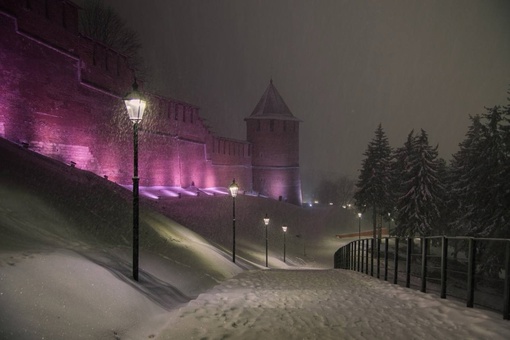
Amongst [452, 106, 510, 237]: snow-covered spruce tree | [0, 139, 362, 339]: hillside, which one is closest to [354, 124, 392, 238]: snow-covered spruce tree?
[452, 106, 510, 237]: snow-covered spruce tree

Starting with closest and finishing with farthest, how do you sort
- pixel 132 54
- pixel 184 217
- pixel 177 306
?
1. pixel 177 306
2. pixel 184 217
3. pixel 132 54

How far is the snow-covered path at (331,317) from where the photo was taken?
437 centimetres

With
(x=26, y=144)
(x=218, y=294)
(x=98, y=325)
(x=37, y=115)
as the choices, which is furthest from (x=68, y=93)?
(x=98, y=325)

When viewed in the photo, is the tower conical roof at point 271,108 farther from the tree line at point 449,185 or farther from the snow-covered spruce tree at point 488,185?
the snow-covered spruce tree at point 488,185

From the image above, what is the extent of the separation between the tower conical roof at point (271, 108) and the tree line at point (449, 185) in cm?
1730

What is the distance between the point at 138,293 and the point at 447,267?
9555mm

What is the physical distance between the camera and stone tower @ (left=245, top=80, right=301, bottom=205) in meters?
51.7

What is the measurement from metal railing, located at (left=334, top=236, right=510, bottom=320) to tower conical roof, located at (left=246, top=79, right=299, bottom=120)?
23.8 metres

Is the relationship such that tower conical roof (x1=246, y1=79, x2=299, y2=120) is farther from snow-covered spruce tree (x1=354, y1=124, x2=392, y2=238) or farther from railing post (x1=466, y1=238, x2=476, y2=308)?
railing post (x1=466, y1=238, x2=476, y2=308)

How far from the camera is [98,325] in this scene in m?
4.22

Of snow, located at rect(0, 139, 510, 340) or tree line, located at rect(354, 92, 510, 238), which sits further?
tree line, located at rect(354, 92, 510, 238)

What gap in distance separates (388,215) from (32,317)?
131 ft

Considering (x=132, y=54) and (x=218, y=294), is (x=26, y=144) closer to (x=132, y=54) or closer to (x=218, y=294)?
(x=218, y=294)

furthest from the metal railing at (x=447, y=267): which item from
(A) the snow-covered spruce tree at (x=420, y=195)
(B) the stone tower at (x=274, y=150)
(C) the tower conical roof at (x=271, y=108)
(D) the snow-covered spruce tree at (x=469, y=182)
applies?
(C) the tower conical roof at (x=271, y=108)
